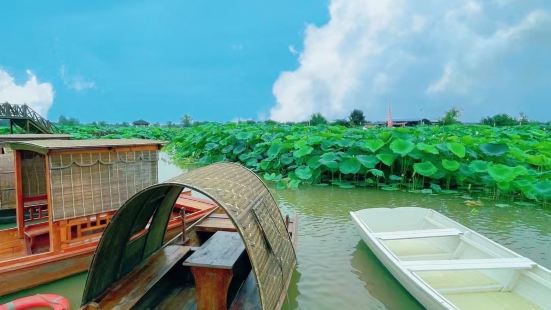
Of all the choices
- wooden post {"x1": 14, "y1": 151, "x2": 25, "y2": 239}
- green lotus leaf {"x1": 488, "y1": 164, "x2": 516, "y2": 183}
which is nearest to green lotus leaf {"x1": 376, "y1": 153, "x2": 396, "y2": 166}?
green lotus leaf {"x1": 488, "y1": 164, "x2": 516, "y2": 183}

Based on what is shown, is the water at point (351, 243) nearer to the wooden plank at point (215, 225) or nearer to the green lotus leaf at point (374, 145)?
the wooden plank at point (215, 225)

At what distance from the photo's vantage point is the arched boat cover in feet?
8.45

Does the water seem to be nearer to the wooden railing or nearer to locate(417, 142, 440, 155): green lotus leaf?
the wooden railing

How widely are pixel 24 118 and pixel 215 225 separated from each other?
14483 mm

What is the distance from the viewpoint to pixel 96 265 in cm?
294

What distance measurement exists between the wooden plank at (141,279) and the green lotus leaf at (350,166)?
6405mm

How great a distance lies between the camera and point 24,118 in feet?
49.1

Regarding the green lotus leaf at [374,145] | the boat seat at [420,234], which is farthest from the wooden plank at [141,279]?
the green lotus leaf at [374,145]

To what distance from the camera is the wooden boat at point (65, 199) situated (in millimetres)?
3889

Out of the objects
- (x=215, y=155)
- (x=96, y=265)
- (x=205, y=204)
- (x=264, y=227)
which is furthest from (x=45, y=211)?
(x=215, y=155)

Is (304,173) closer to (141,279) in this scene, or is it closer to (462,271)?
(462,271)

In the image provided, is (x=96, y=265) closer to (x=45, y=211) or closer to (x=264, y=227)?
(x=264, y=227)

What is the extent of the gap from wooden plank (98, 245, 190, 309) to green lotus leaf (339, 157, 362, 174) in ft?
21.0

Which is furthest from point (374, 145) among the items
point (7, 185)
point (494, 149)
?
point (7, 185)
